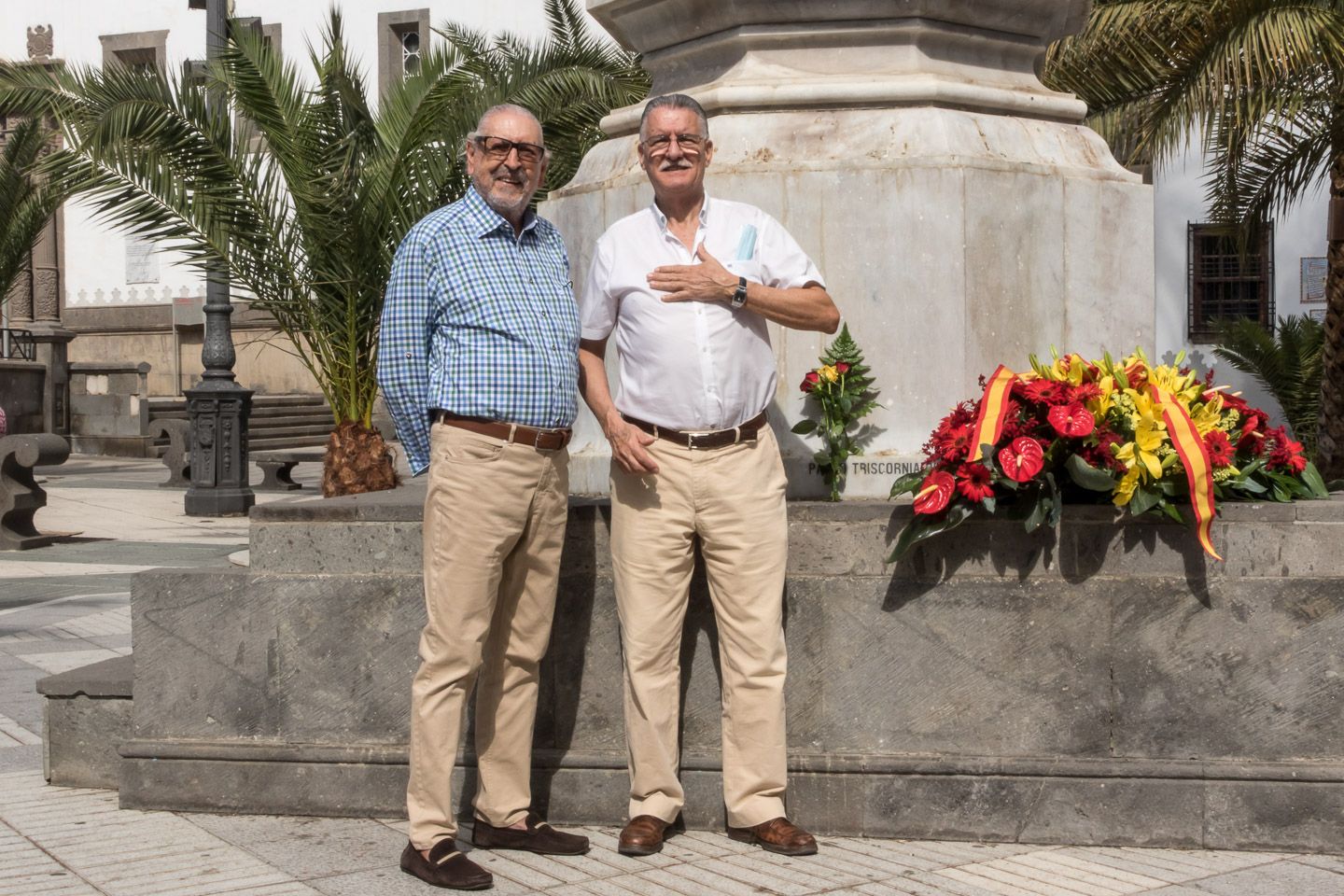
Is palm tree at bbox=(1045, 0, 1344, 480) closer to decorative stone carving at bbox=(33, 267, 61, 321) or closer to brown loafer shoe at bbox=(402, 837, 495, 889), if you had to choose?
brown loafer shoe at bbox=(402, 837, 495, 889)

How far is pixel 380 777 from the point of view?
5207mm

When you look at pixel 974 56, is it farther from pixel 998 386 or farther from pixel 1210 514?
pixel 1210 514

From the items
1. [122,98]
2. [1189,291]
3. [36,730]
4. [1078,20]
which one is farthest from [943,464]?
[1189,291]

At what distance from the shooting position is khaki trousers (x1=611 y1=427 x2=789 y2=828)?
4.68m

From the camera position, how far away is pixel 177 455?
74.8ft

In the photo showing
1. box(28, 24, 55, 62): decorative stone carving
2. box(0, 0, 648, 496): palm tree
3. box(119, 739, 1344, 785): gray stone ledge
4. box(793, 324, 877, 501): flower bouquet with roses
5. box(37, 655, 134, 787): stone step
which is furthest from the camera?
box(28, 24, 55, 62): decorative stone carving

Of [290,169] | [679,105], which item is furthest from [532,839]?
[290,169]

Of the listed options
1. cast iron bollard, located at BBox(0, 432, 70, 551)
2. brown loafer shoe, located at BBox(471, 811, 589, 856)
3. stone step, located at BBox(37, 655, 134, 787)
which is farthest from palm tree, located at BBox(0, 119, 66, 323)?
brown loafer shoe, located at BBox(471, 811, 589, 856)

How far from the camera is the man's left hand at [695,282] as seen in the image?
460 cm

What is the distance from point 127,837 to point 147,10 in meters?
36.8

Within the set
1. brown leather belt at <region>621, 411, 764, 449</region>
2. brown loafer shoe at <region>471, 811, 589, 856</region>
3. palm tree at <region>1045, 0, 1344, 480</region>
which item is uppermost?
palm tree at <region>1045, 0, 1344, 480</region>

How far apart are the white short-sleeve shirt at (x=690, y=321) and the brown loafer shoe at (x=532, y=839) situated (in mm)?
1102

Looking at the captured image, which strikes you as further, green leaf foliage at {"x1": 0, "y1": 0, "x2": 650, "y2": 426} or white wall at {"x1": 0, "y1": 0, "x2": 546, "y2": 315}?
white wall at {"x1": 0, "y1": 0, "x2": 546, "y2": 315}

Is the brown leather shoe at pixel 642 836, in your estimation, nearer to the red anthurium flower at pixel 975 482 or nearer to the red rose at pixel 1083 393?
the red anthurium flower at pixel 975 482
